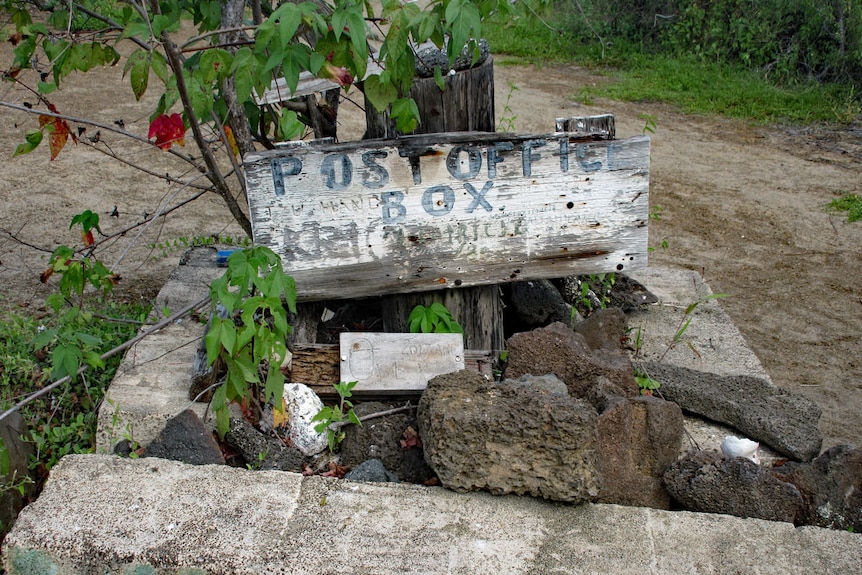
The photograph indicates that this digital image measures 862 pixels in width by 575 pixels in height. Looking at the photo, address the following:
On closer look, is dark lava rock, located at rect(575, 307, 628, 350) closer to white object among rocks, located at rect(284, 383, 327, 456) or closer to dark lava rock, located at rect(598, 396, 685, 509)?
dark lava rock, located at rect(598, 396, 685, 509)

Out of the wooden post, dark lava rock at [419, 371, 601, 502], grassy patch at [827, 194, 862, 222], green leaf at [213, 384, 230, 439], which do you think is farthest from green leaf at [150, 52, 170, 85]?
grassy patch at [827, 194, 862, 222]

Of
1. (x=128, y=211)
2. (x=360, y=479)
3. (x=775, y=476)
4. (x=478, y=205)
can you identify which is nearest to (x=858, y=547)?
(x=775, y=476)

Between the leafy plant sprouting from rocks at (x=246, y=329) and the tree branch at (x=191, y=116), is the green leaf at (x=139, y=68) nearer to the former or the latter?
the tree branch at (x=191, y=116)

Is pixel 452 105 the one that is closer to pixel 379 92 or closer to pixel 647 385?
pixel 379 92

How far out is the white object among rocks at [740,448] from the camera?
282 cm

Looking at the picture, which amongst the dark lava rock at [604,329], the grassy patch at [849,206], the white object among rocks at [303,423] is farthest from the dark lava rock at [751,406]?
the grassy patch at [849,206]

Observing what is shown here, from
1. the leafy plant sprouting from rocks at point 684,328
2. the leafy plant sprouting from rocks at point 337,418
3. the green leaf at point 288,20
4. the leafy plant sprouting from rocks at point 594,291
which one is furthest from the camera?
the leafy plant sprouting from rocks at point 594,291

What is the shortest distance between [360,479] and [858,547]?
1.34 meters

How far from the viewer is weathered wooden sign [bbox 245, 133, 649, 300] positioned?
2900mm

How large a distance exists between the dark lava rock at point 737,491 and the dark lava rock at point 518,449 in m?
0.32

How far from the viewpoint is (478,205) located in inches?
118

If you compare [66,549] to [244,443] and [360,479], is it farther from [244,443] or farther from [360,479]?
[360,479]

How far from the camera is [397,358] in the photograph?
297cm

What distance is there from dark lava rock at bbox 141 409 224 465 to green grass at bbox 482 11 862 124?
6.59 m
